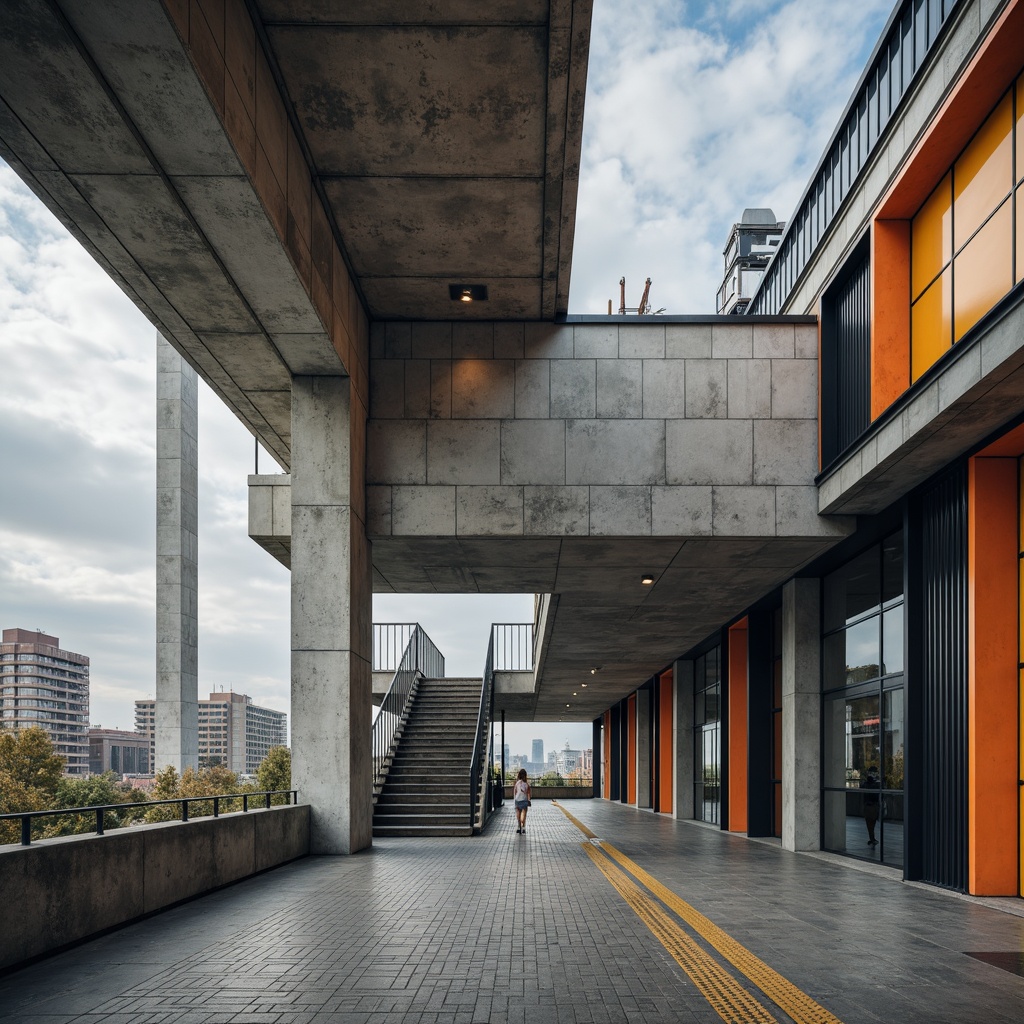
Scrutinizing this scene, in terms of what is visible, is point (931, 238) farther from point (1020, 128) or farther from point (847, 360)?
point (847, 360)

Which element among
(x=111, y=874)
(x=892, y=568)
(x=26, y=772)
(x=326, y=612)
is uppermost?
(x=892, y=568)

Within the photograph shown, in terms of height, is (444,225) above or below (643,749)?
above

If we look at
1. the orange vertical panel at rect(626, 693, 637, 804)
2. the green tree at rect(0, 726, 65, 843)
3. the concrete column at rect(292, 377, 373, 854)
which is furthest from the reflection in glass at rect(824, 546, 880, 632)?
the green tree at rect(0, 726, 65, 843)

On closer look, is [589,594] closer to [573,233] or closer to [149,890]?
[573,233]

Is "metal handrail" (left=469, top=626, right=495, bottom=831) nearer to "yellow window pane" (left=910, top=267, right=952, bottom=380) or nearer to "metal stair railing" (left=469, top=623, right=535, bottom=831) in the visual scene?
"metal stair railing" (left=469, top=623, right=535, bottom=831)

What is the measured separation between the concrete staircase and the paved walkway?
19.0ft

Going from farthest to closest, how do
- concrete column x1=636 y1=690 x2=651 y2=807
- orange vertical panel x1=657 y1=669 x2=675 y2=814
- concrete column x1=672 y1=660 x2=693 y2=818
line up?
concrete column x1=636 y1=690 x2=651 y2=807 < orange vertical panel x1=657 y1=669 x2=675 y2=814 < concrete column x1=672 y1=660 x2=693 y2=818

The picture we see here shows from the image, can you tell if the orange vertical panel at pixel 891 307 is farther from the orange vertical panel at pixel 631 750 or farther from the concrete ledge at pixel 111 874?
the orange vertical panel at pixel 631 750

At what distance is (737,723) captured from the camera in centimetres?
2155

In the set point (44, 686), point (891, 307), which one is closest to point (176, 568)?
point (891, 307)

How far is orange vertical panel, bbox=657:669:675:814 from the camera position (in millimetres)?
30641

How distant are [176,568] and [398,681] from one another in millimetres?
30425

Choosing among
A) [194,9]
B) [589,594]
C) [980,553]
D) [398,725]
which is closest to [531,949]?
[980,553]

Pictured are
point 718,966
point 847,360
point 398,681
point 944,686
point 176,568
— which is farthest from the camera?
point 176,568
